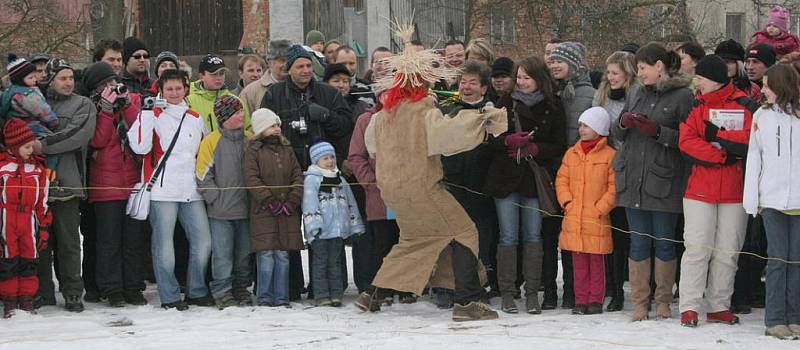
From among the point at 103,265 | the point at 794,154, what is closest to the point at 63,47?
the point at 103,265

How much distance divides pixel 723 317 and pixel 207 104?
4307 mm

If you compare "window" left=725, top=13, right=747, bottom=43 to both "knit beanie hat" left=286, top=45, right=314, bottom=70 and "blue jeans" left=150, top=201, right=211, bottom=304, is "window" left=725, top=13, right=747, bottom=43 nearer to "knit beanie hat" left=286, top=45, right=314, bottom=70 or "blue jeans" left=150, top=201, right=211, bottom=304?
"knit beanie hat" left=286, top=45, right=314, bottom=70

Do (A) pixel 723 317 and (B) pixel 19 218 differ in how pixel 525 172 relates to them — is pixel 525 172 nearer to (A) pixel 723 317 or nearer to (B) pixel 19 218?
(A) pixel 723 317

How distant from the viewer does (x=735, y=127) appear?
8367 mm

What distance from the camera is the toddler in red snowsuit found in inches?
355

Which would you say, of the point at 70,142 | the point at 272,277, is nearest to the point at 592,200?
the point at 272,277

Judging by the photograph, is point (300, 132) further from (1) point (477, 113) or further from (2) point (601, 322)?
(2) point (601, 322)

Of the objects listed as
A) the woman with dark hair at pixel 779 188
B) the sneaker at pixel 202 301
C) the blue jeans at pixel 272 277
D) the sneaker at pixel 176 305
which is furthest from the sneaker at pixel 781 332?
the sneaker at pixel 176 305

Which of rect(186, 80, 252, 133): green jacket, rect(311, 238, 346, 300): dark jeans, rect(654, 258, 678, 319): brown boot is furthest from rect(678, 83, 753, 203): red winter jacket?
rect(186, 80, 252, 133): green jacket

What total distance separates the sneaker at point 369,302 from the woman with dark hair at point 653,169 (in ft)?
6.16

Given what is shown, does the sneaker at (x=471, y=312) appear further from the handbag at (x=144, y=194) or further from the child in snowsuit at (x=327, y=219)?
the handbag at (x=144, y=194)

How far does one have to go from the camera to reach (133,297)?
9.76 metres

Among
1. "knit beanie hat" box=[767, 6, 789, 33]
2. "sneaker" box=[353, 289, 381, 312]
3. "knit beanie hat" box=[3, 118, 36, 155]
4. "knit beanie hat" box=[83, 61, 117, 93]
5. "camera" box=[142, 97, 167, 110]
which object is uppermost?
"knit beanie hat" box=[767, 6, 789, 33]

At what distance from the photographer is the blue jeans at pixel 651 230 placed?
8.73 metres
